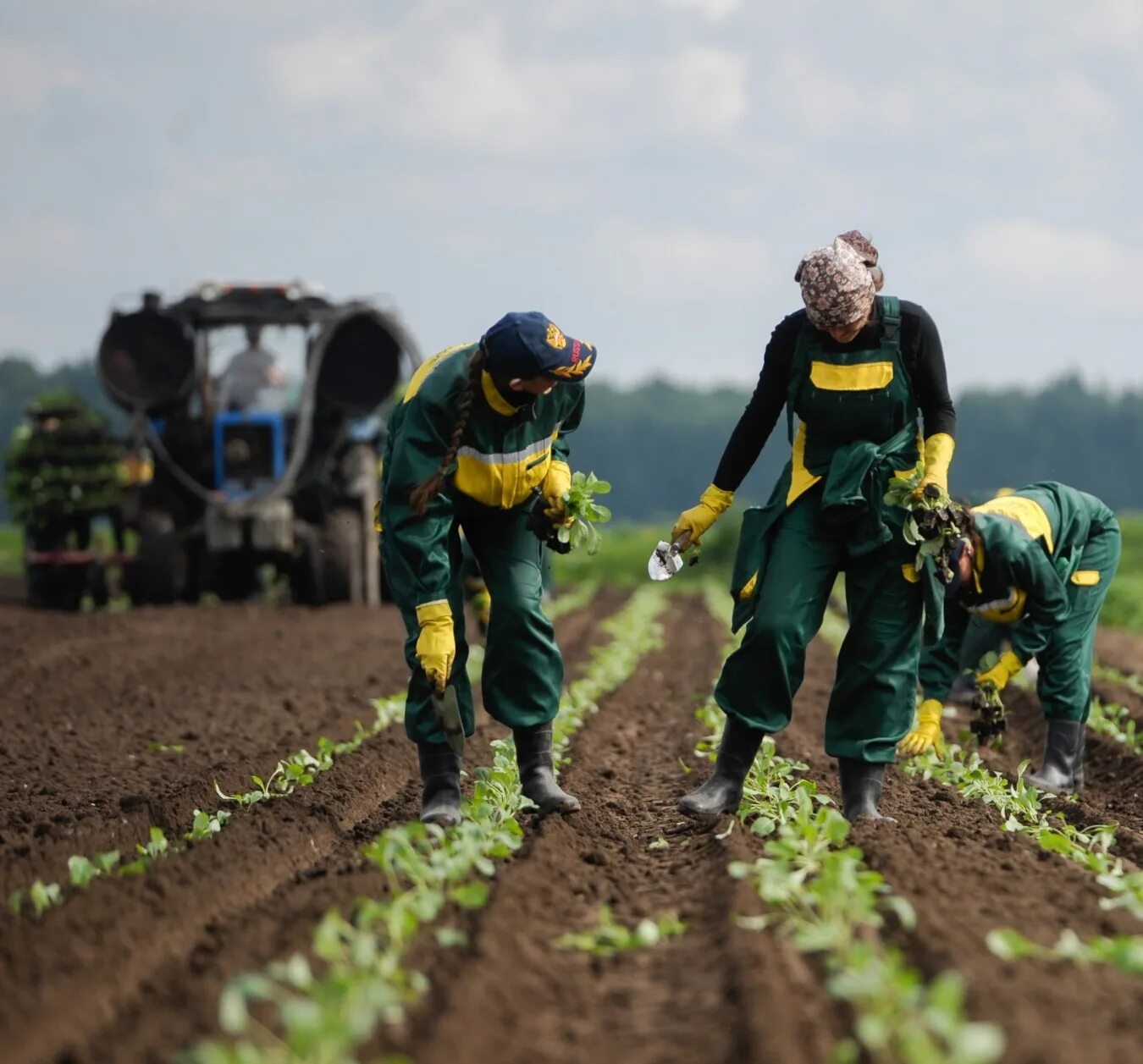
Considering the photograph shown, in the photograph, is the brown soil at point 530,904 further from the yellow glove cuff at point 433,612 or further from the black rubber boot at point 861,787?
the yellow glove cuff at point 433,612

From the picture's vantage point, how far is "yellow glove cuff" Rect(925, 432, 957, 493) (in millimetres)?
4906

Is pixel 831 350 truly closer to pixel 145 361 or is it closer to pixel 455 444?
pixel 455 444

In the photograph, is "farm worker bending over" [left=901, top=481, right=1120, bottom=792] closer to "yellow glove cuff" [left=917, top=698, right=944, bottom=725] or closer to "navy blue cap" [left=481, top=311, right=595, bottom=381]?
"yellow glove cuff" [left=917, top=698, right=944, bottom=725]

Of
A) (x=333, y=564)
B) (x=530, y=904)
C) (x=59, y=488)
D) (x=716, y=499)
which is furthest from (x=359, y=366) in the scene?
(x=530, y=904)

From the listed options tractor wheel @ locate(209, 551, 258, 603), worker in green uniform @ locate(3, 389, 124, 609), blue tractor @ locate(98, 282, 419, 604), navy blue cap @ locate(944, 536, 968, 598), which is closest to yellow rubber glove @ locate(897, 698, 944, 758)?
navy blue cap @ locate(944, 536, 968, 598)

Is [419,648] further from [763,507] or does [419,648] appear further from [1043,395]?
[1043,395]

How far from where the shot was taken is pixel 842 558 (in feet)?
16.6

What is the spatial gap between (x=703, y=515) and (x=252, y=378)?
9499 mm

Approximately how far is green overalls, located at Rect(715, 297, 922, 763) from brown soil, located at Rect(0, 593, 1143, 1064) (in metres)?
0.40

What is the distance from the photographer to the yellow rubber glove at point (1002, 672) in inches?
243

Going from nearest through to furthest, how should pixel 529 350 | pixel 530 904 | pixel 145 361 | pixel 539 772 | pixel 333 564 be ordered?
1. pixel 530 904
2. pixel 529 350
3. pixel 539 772
4. pixel 145 361
5. pixel 333 564

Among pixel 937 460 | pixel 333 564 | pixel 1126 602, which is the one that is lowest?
pixel 1126 602

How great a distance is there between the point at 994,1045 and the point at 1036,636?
3799mm

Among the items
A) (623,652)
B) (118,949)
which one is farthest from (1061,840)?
(623,652)
